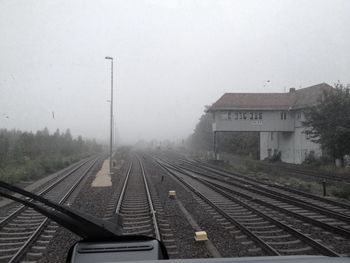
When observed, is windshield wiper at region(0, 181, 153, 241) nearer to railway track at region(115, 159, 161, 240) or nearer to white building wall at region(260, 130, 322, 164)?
railway track at region(115, 159, 161, 240)

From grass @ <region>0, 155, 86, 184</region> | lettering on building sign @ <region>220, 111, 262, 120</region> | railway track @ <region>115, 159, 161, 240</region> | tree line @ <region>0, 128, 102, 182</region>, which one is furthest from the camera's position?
lettering on building sign @ <region>220, 111, 262, 120</region>

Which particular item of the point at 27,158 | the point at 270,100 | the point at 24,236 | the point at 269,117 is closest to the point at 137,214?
the point at 24,236

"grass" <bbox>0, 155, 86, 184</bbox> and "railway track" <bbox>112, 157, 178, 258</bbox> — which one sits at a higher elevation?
"grass" <bbox>0, 155, 86, 184</bbox>

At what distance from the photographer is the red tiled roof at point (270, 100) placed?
46812 mm

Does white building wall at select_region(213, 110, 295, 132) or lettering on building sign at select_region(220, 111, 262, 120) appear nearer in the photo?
white building wall at select_region(213, 110, 295, 132)

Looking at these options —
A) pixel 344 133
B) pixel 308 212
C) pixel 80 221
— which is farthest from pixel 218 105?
pixel 80 221

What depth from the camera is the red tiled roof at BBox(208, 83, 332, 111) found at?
46812 mm

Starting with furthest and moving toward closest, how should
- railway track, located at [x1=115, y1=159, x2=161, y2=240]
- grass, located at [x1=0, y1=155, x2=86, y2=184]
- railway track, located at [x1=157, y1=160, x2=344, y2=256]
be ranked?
grass, located at [x1=0, y1=155, x2=86, y2=184]
railway track, located at [x1=115, y1=159, x2=161, y2=240]
railway track, located at [x1=157, y1=160, x2=344, y2=256]

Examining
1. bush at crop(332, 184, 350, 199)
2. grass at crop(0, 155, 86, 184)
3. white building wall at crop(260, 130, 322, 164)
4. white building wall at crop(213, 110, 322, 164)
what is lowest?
bush at crop(332, 184, 350, 199)

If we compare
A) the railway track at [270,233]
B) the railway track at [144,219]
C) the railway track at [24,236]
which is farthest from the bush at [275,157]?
the railway track at [24,236]

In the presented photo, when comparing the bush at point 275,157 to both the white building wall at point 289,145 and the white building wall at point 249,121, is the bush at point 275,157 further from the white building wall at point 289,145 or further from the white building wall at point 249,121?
the white building wall at point 249,121

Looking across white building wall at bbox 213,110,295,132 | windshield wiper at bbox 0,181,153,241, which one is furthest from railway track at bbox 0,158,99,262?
white building wall at bbox 213,110,295,132

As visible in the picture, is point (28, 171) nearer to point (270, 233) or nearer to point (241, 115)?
point (270, 233)

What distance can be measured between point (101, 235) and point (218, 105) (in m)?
44.3
